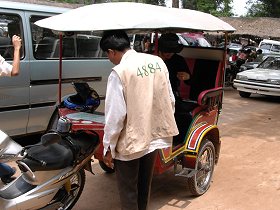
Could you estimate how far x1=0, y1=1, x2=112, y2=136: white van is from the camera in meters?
5.20

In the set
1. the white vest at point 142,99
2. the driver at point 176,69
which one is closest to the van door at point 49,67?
the driver at point 176,69

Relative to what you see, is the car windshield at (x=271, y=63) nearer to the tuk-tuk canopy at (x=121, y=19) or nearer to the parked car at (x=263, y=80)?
the parked car at (x=263, y=80)

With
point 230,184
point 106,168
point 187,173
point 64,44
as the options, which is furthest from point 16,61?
point 230,184

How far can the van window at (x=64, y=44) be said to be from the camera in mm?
5535

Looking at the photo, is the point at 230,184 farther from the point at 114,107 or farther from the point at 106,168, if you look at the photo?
the point at 114,107

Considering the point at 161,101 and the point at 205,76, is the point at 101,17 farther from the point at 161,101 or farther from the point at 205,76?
the point at 205,76

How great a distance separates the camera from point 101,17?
10.6 ft

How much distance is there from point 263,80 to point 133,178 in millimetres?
9797

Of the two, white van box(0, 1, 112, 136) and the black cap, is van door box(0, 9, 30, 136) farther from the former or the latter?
the black cap

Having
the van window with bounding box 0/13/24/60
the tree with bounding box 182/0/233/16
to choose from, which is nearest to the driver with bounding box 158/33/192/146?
the van window with bounding box 0/13/24/60

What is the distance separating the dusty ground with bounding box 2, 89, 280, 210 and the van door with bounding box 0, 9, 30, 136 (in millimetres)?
1211

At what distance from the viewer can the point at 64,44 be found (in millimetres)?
5840

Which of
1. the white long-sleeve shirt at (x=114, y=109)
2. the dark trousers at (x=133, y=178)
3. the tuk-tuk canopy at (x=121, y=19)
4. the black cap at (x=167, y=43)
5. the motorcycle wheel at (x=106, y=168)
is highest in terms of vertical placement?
the tuk-tuk canopy at (x=121, y=19)

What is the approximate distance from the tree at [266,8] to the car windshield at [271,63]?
26.2 metres
